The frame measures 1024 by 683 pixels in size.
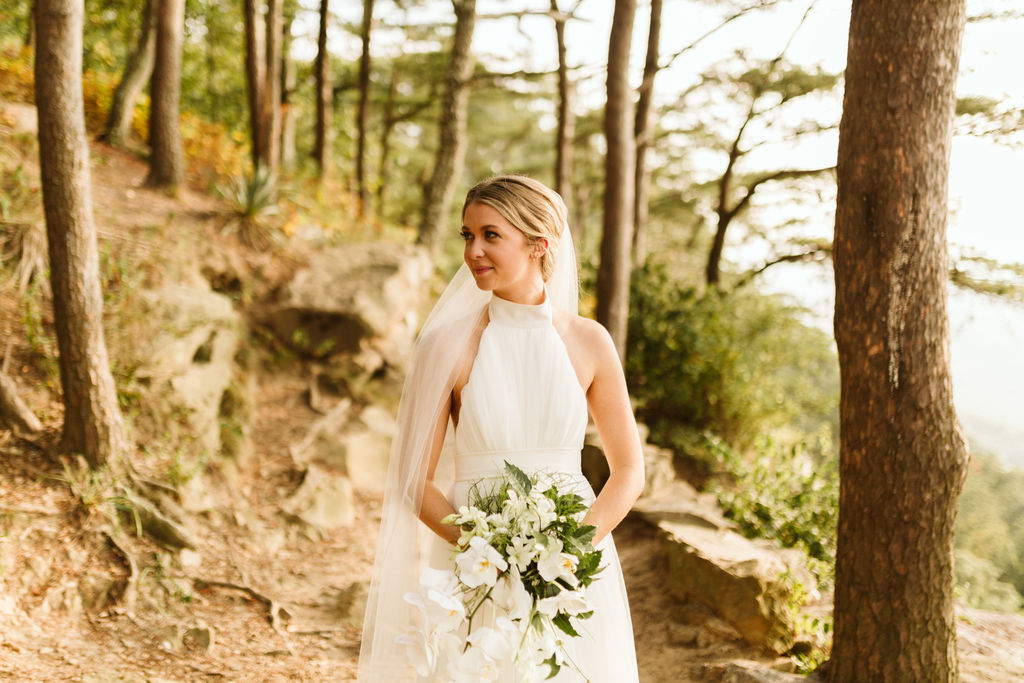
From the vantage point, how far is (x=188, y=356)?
274 inches

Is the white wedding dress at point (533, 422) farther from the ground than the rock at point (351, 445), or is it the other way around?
the white wedding dress at point (533, 422)


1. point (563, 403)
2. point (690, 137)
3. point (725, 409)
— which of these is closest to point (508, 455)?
point (563, 403)

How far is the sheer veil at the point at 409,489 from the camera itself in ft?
8.07

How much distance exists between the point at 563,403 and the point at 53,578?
13.5 ft

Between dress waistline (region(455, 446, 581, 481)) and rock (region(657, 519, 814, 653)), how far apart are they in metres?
2.82

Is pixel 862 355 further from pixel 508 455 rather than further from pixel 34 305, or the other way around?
pixel 34 305

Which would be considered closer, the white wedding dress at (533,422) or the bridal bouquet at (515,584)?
the bridal bouquet at (515,584)

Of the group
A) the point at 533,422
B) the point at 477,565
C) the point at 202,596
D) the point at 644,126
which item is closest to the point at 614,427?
the point at 533,422

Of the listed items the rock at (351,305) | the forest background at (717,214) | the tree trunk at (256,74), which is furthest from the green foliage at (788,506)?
the tree trunk at (256,74)

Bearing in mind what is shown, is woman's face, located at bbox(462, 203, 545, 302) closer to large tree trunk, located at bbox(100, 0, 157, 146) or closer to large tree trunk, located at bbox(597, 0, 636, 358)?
large tree trunk, located at bbox(597, 0, 636, 358)

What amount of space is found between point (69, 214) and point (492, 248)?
4.13m

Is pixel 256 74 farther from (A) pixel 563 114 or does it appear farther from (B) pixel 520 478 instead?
(B) pixel 520 478

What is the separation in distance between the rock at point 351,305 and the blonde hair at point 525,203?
675 cm

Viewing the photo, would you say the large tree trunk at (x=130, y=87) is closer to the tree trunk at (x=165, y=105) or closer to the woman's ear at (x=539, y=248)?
the tree trunk at (x=165, y=105)
